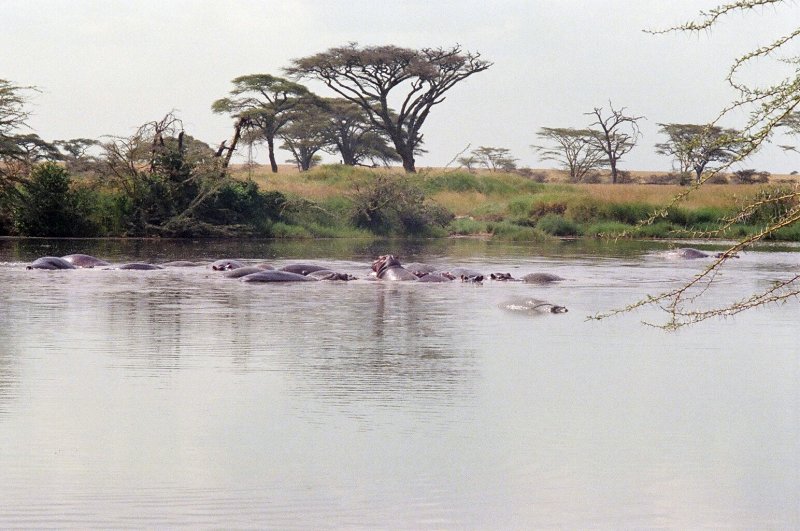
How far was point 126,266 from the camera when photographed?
63.5ft

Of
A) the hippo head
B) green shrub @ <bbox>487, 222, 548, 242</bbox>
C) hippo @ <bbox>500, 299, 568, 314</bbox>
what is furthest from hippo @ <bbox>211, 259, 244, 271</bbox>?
green shrub @ <bbox>487, 222, 548, 242</bbox>

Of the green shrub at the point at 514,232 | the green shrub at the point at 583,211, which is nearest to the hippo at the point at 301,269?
the green shrub at the point at 514,232

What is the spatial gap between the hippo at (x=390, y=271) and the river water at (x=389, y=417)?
12.5ft

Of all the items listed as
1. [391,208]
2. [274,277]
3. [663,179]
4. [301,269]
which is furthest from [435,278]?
[663,179]

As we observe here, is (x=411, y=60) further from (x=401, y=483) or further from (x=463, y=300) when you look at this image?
(x=401, y=483)

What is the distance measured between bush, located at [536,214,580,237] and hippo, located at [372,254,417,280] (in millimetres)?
19126

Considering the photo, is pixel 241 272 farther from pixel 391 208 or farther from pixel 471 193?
pixel 471 193

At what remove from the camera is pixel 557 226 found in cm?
3744

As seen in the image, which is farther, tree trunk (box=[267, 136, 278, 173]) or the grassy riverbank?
tree trunk (box=[267, 136, 278, 173])

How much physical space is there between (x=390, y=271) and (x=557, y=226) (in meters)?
19.8

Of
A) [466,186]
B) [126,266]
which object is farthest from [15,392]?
[466,186]

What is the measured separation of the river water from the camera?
17.7ft

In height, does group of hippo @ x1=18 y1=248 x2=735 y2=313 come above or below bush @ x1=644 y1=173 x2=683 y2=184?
below

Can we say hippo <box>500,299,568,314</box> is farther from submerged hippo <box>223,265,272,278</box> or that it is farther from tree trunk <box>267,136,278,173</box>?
tree trunk <box>267,136,278,173</box>
